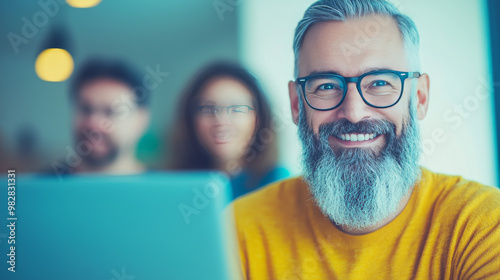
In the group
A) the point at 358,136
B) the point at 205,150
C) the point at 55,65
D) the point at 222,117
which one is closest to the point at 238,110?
the point at 222,117

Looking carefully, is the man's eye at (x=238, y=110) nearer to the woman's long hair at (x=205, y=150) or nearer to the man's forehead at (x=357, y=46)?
the woman's long hair at (x=205, y=150)

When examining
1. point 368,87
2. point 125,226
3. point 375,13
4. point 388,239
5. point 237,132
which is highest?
point 375,13

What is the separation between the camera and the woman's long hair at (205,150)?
58.1 inches

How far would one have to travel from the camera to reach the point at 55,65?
2271mm

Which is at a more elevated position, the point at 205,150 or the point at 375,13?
the point at 375,13

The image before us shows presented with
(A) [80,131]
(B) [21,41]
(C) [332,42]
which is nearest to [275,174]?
(C) [332,42]

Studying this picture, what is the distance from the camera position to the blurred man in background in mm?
1684

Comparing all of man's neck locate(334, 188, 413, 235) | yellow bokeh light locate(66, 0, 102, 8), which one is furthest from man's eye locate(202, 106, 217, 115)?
yellow bokeh light locate(66, 0, 102, 8)

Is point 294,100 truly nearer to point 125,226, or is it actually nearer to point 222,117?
point 222,117

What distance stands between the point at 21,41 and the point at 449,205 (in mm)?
2470

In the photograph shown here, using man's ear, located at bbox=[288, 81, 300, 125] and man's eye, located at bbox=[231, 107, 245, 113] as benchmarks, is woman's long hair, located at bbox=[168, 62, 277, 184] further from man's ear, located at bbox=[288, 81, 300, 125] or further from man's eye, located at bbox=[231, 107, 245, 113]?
man's ear, located at bbox=[288, 81, 300, 125]

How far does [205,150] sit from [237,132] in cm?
14

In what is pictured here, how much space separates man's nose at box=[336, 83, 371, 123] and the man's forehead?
4 centimetres

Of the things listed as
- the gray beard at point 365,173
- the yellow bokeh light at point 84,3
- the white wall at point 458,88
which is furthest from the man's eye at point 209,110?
the yellow bokeh light at point 84,3
